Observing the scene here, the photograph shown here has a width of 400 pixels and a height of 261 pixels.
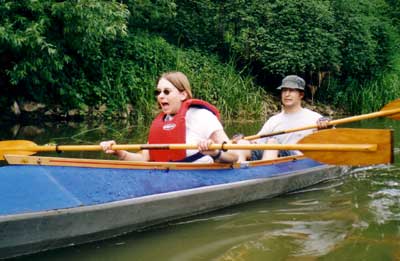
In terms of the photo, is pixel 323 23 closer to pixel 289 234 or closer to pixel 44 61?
pixel 44 61

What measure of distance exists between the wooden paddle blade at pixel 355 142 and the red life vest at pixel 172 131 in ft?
2.90

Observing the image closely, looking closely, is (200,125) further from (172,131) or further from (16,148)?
(16,148)

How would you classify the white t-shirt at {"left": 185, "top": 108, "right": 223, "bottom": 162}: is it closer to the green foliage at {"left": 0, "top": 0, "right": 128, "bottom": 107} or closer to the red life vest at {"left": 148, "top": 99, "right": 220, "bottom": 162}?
the red life vest at {"left": 148, "top": 99, "right": 220, "bottom": 162}

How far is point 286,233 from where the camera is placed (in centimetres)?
375

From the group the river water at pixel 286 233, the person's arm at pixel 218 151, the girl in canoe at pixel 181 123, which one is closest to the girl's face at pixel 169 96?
the girl in canoe at pixel 181 123

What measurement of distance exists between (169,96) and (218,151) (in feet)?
1.87

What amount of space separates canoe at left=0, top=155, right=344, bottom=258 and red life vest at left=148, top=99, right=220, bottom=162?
0.76 ft

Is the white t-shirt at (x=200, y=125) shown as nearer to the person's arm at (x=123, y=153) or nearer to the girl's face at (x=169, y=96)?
the girl's face at (x=169, y=96)

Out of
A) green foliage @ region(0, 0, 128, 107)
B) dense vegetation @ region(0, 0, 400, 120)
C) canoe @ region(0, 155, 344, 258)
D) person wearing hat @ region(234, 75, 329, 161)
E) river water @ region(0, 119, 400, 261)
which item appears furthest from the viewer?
dense vegetation @ region(0, 0, 400, 120)

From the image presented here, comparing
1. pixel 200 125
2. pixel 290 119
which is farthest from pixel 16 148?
pixel 290 119

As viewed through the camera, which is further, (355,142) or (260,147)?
(260,147)

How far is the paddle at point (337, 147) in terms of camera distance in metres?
3.59

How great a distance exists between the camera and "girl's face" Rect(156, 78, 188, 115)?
4172 mm

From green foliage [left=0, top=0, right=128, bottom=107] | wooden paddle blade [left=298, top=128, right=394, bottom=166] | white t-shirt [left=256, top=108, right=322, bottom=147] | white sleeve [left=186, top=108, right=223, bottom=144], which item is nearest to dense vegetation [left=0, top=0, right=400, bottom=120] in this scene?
green foliage [left=0, top=0, right=128, bottom=107]
